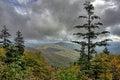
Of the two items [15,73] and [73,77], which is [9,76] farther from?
[73,77]

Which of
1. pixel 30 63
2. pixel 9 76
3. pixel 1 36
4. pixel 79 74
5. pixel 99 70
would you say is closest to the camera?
pixel 9 76

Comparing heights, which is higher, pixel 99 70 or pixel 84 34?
pixel 84 34

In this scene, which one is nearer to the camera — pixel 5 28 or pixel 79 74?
pixel 79 74

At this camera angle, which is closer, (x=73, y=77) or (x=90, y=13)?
(x=73, y=77)

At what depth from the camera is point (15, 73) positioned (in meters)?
12.4

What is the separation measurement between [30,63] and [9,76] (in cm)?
3461

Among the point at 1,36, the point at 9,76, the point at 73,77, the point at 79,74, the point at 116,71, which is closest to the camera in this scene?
the point at 9,76

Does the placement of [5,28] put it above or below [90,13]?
above

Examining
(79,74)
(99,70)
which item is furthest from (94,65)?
(79,74)

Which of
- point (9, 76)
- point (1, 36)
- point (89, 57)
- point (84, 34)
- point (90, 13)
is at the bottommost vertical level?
point (9, 76)

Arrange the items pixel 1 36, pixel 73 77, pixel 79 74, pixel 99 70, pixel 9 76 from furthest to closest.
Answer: pixel 1 36 → pixel 99 70 → pixel 79 74 → pixel 73 77 → pixel 9 76

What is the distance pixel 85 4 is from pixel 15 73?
19993 mm

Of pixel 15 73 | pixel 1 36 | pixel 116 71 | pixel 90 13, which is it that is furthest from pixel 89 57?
pixel 1 36

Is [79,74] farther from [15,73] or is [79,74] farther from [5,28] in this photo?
[5,28]
